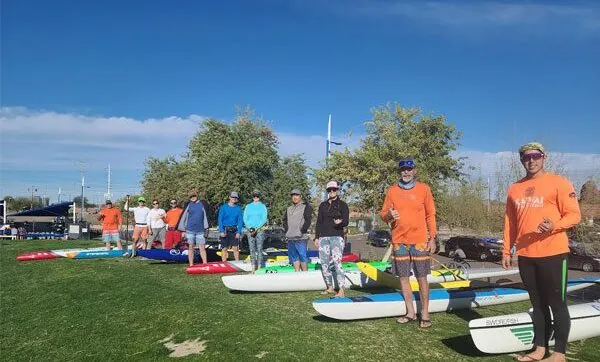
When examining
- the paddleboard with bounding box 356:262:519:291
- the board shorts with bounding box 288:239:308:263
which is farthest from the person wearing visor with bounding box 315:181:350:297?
the board shorts with bounding box 288:239:308:263

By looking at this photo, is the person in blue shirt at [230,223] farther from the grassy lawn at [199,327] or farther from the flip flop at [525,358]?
the flip flop at [525,358]

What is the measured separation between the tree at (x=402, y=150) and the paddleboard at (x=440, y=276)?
6323mm

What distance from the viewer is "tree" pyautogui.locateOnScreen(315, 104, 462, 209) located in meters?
16.3

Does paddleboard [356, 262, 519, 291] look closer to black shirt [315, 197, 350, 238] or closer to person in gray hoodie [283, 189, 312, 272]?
person in gray hoodie [283, 189, 312, 272]

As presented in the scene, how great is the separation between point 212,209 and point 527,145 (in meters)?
24.3

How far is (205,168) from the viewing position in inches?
986

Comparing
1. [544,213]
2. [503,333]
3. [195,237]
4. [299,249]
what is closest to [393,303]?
[503,333]

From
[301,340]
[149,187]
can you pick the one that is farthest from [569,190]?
[149,187]

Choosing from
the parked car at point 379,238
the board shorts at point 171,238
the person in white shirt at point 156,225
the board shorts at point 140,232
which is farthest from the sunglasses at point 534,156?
the parked car at point 379,238

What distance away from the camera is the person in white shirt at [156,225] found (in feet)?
45.2

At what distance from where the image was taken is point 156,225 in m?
13.9

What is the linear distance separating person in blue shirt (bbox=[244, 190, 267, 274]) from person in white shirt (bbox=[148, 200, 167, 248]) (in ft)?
16.3

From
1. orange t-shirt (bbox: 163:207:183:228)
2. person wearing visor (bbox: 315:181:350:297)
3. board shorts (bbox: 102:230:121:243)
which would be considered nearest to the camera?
person wearing visor (bbox: 315:181:350:297)

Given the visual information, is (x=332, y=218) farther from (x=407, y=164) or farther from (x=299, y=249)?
(x=407, y=164)
